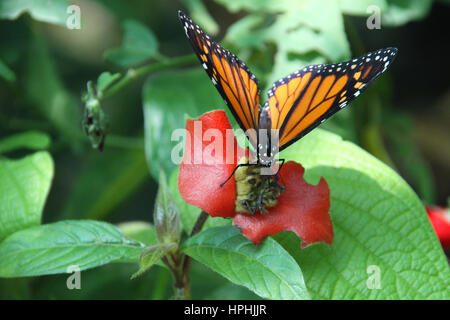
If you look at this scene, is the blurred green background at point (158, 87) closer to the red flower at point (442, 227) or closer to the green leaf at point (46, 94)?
the green leaf at point (46, 94)

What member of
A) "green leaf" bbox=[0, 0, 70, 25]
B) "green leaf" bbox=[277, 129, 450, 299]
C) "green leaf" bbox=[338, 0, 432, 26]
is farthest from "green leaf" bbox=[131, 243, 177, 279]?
"green leaf" bbox=[338, 0, 432, 26]

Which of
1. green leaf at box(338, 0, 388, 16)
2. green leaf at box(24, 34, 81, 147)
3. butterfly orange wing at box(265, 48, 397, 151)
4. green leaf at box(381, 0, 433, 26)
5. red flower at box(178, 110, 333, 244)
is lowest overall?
red flower at box(178, 110, 333, 244)

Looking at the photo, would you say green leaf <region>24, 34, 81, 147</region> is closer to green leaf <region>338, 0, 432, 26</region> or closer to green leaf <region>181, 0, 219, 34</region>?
green leaf <region>181, 0, 219, 34</region>

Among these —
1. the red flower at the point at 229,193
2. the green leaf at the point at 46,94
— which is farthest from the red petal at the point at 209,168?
the green leaf at the point at 46,94

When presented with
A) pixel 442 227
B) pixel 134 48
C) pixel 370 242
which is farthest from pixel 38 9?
pixel 442 227

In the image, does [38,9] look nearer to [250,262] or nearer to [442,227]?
[250,262]
